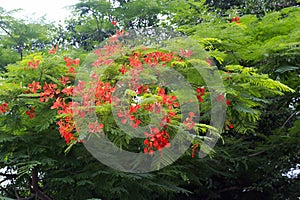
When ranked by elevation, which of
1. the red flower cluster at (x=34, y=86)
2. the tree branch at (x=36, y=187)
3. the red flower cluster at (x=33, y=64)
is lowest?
the tree branch at (x=36, y=187)

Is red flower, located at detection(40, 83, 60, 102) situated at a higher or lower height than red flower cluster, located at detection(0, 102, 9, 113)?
higher

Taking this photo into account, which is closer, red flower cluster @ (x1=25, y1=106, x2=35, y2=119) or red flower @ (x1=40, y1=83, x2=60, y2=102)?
red flower @ (x1=40, y1=83, x2=60, y2=102)

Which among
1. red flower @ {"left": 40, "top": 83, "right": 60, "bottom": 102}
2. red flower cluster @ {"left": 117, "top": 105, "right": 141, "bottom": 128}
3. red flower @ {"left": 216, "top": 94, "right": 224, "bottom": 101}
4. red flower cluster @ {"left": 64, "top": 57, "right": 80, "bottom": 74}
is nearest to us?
red flower cluster @ {"left": 117, "top": 105, "right": 141, "bottom": 128}

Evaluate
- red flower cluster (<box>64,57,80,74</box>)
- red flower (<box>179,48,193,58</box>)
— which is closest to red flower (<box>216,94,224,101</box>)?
red flower (<box>179,48,193,58</box>)

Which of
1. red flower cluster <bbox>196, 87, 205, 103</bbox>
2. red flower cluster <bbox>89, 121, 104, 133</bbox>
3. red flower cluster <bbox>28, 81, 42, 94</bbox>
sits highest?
red flower cluster <bbox>28, 81, 42, 94</bbox>

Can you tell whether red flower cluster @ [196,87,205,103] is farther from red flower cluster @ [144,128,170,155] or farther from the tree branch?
Answer: the tree branch

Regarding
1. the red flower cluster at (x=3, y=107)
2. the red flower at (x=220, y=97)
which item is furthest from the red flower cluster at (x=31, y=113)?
the red flower at (x=220, y=97)

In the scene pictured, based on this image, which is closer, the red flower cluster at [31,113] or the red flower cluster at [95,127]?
the red flower cluster at [95,127]

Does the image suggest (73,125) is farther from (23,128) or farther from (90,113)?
(23,128)

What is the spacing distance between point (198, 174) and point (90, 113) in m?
2.84

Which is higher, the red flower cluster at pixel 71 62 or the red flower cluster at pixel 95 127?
the red flower cluster at pixel 71 62

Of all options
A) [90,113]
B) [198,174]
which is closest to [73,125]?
[90,113]

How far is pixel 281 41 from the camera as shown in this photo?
14.0 feet

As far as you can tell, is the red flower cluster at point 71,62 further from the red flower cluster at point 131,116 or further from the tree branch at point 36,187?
the tree branch at point 36,187
